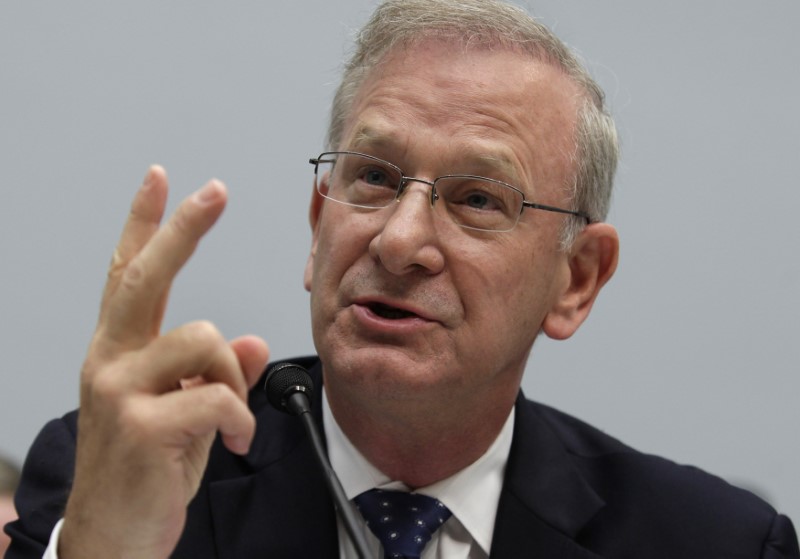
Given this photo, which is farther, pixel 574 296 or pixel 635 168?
pixel 635 168

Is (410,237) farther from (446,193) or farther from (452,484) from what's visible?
(452,484)

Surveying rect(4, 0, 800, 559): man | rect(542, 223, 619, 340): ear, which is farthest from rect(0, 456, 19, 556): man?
rect(542, 223, 619, 340): ear

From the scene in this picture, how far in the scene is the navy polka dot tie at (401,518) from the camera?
7.14 feet

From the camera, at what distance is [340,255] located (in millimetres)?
2207

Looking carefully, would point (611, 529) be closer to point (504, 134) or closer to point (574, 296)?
point (574, 296)

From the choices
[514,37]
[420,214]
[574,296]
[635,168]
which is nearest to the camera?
[420,214]

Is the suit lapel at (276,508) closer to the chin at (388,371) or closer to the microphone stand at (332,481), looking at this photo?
the chin at (388,371)

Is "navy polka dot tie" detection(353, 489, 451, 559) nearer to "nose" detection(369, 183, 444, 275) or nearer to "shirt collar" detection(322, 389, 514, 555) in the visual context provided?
"shirt collar" detection(322, 389, 514, 555)

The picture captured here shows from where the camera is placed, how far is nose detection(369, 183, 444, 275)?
209 centimetres

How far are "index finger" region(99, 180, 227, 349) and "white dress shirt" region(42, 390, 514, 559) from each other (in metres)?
0.88

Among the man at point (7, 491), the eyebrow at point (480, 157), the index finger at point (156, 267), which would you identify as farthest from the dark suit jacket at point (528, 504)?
the index finger at point (156, 267)

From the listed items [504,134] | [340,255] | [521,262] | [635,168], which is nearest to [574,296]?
[521,262]

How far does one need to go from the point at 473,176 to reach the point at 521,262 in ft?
0.72

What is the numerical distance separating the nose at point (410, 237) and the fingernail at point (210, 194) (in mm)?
632
